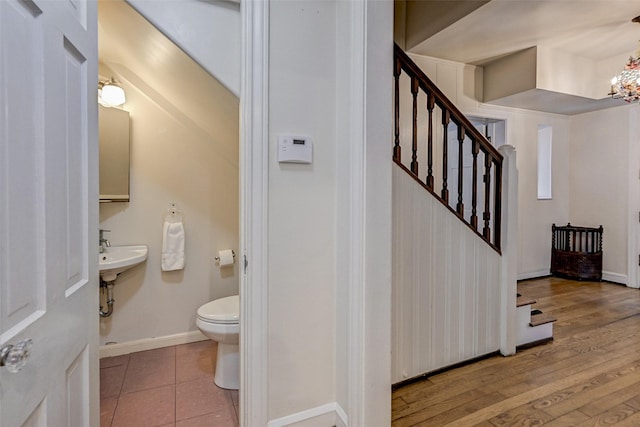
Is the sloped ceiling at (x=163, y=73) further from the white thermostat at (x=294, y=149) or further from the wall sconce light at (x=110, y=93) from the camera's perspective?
the white thermostat at (x=294, y=149)

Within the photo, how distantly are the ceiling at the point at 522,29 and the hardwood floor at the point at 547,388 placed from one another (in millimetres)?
2590

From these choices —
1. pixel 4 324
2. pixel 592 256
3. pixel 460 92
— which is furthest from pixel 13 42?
pixel 592 256

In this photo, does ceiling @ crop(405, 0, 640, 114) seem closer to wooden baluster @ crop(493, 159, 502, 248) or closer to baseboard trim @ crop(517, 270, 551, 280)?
wooden baluster @ crop(493, 159, 502, 248)

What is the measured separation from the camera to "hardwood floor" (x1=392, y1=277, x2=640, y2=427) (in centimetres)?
160

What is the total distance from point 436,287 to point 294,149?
1.24m

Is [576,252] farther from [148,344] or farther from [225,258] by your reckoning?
[148,344]

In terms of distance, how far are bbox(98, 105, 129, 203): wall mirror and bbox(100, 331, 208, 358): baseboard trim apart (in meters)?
1.05

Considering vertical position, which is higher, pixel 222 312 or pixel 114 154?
pixel 114 154

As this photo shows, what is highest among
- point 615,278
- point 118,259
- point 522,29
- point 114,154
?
point 522,29

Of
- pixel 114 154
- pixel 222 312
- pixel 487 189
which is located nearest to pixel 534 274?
pixel 487 189

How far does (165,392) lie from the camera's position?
1870 millimetres

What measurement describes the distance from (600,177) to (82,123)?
5.49 metres

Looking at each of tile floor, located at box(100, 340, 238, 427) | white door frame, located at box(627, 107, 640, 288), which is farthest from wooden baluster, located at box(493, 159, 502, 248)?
white door frame, located at box(627, 107, 640, 288)

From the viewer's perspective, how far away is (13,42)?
0.67 meters
